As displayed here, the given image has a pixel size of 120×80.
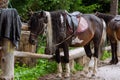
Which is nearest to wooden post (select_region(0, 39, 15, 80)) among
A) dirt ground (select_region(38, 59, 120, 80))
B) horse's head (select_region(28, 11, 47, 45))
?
horse's head (select_region(28, 11, 47, 45))

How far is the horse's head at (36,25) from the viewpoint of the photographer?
684 centimetres

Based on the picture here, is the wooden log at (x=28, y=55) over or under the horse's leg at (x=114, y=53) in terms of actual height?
over

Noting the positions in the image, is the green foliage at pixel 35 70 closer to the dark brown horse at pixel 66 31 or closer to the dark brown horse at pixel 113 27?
the dark brown horse at pixel 66 31

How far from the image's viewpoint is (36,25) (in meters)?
6.85

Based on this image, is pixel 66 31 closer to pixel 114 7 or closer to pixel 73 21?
pixel 73 21

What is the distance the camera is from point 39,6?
41.3 ft

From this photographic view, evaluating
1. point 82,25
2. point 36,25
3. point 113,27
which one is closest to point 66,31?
point 82,25

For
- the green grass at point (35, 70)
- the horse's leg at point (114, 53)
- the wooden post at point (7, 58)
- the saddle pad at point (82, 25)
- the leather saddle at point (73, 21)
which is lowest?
the horse's leg at point (114, 53)

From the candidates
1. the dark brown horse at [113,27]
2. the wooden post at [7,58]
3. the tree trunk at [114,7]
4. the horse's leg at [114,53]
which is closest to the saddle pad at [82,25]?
the dark brown horse at [113,27]

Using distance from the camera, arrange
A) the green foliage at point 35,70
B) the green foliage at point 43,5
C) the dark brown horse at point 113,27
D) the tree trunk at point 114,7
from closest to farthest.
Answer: the green foliage at point 35,70, the dark brown horse at point 113,27, the green foliage at point 43,5, the tree trunk at point 114,7

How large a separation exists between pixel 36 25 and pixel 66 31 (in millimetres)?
910

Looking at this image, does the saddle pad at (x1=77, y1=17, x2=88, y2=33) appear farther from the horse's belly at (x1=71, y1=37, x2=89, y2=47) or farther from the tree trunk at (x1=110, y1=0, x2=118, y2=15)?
the tree trunk at (x1=110, y1=0, x2=118, y2=15)

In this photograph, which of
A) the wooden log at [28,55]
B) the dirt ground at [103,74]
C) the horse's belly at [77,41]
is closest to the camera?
the wooden log at [28,55]

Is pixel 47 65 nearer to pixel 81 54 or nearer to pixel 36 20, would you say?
pixel 81 54
